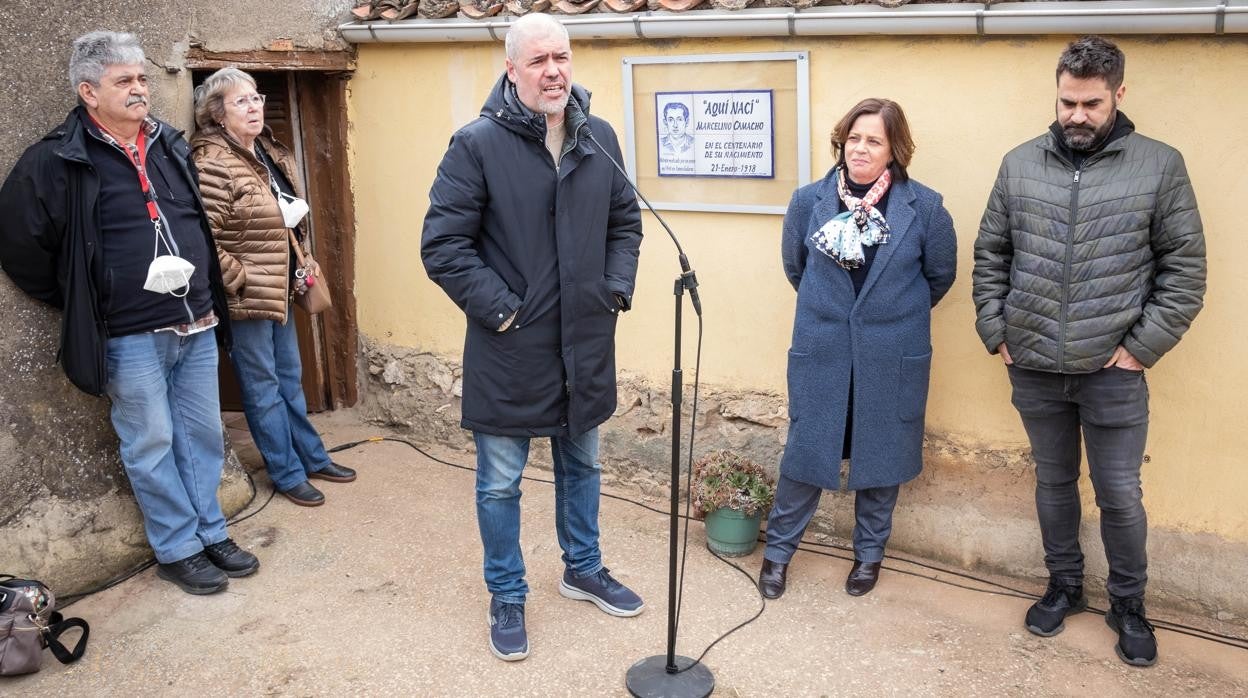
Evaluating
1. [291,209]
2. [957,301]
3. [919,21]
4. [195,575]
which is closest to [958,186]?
[957,301]

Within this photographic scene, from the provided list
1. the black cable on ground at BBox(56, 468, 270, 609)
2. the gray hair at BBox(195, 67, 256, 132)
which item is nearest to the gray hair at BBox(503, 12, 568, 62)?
the gray hair at BBox(195, 67, 256, 132)

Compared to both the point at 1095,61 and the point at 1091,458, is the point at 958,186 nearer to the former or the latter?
the point at 1095,61

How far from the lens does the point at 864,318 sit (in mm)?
4145

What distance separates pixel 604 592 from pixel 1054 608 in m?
1.66

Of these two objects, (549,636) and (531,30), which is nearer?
(531,30)

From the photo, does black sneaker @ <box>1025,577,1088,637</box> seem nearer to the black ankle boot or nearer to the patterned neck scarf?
the black ankle boot

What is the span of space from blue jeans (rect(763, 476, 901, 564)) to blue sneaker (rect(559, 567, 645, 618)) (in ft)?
1.97

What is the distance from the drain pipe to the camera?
366 centimetres

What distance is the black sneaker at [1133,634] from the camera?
388 cm

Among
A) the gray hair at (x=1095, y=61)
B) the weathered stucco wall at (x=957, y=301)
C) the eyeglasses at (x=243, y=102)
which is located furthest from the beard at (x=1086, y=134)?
the eyeglasses at (x=243, y=102)

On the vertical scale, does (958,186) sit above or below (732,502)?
above

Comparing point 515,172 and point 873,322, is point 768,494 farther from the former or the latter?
point 515,172

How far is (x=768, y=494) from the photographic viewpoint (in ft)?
15.6

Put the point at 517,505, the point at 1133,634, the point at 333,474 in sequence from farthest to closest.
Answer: the point at 333,474 → the point at 517,505 → the point at 1133,634
